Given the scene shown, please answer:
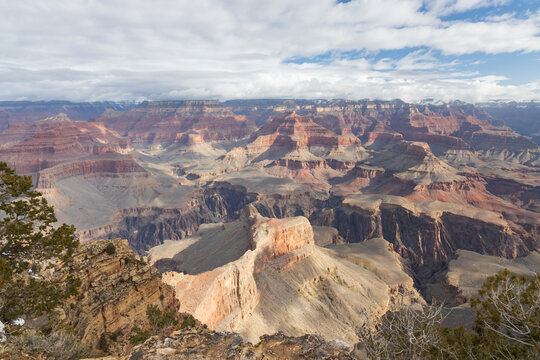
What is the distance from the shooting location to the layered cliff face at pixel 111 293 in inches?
834

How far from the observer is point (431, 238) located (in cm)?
11700

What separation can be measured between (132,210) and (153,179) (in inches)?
1298

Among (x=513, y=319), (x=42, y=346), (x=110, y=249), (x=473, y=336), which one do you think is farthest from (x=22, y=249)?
(x=513, y=319)

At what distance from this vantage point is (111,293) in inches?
936

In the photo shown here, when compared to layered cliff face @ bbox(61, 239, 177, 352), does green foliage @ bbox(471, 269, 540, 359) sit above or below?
above

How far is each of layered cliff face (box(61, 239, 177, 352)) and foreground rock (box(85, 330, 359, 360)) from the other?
8.00 metres

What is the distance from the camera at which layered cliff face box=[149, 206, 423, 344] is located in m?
45.6

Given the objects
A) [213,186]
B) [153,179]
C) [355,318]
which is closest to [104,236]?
[153,179]

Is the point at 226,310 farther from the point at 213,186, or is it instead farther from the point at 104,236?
the point at 213,186

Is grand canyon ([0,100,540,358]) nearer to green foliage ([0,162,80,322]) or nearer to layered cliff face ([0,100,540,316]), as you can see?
layered cliff face ([0,100,540,316])

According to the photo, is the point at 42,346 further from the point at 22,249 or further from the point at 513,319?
the point at 513,319

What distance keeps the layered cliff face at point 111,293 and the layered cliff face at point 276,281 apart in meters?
15.4

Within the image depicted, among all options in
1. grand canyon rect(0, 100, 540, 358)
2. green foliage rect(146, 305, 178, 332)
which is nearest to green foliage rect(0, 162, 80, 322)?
grand canyon rect(0, 100, 540, 358)

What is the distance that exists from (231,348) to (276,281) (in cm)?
4626
